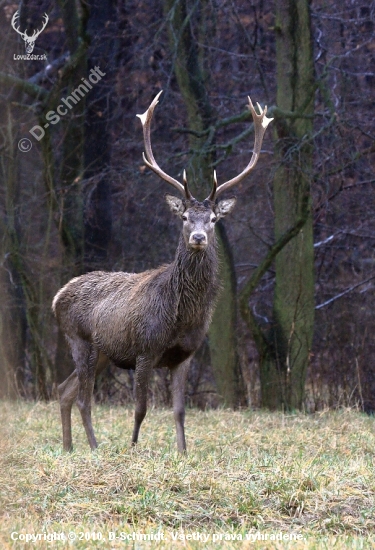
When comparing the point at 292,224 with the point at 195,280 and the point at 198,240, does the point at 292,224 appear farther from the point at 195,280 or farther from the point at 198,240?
the point at 198,240

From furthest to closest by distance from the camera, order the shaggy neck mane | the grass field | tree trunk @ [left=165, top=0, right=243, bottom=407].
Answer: tree trunk @ [left=165, top=0, right=243, bottom=407] → the shaggy neck mane → the grass field

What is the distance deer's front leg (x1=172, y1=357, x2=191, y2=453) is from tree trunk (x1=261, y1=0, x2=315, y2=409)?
4648 millimetres

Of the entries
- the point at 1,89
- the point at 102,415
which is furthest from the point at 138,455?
the point at 1,89

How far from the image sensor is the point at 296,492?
5.99 meters

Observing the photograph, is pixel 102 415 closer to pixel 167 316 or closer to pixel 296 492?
pixel 167 316

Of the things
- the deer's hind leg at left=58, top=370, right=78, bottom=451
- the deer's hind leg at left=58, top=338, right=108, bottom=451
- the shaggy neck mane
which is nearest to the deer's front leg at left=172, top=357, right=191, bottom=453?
the shaggy neck mane

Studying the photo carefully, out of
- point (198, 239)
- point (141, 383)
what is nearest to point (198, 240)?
point (198, 239)

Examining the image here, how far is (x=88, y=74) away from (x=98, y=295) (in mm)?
6653

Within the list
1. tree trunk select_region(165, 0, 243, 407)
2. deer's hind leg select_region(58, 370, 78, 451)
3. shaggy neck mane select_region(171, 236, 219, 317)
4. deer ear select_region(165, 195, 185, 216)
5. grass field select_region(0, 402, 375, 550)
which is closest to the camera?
grass field select_region(0, 402, 375, 550)

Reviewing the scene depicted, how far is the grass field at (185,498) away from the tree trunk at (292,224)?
16.9 ft

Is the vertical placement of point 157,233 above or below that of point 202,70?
below

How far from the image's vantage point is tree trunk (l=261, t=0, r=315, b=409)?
13.2 metres

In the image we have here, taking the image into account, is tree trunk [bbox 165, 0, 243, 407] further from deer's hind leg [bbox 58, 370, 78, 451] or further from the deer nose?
the deer nose

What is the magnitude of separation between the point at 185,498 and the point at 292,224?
7516 millimetres
